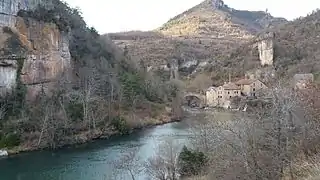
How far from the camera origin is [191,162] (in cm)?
2508

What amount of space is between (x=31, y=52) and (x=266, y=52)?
56.1 m

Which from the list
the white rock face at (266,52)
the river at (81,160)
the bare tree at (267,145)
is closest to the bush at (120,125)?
the river at (81,160)

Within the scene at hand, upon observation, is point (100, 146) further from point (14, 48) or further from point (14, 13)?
point (14, 13)

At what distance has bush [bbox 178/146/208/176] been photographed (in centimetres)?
2498

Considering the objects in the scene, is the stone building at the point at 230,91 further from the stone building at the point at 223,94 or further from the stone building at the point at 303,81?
the stone building at the point at 303,81

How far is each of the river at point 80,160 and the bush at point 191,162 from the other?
3.78 metres

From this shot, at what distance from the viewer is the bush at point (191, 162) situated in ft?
82.0

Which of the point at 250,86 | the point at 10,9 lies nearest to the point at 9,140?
the point at 10,9

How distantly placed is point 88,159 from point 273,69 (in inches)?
2295

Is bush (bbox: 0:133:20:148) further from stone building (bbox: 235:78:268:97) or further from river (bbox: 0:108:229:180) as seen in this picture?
stone building (bbox: 235:78:268:97)

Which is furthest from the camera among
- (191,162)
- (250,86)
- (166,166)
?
(250,86)

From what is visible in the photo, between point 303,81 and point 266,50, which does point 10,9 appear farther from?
point 266,50

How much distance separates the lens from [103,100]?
55.1 meters

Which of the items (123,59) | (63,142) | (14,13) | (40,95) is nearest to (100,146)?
(63,142)
